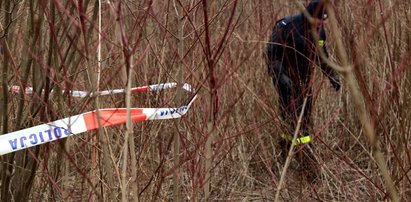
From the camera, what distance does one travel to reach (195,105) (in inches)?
148

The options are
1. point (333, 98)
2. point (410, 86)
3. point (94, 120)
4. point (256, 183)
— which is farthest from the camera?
point (333, 98)

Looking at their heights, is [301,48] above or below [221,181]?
above

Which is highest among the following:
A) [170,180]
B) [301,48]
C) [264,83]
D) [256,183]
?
[301,48]

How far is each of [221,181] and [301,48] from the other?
3.95ft

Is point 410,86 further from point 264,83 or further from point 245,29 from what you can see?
point 245,29

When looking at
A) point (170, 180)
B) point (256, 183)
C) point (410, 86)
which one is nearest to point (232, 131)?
point (256, 183)

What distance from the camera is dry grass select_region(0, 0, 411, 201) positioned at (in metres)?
2.27

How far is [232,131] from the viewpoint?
4.86 meters

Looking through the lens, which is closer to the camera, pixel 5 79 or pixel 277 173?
pixel 5 79

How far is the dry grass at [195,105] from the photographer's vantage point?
7.45 feet

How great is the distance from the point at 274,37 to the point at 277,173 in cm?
120

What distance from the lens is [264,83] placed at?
16.9ft

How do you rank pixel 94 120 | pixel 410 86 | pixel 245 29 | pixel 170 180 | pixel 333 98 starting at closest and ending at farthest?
1. pixel 94 120
2. pixel 410 86
3. pixel 170 180
4. pixel 333 98
5. pixel 245 29

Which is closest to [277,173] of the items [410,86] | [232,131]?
[232,131]
